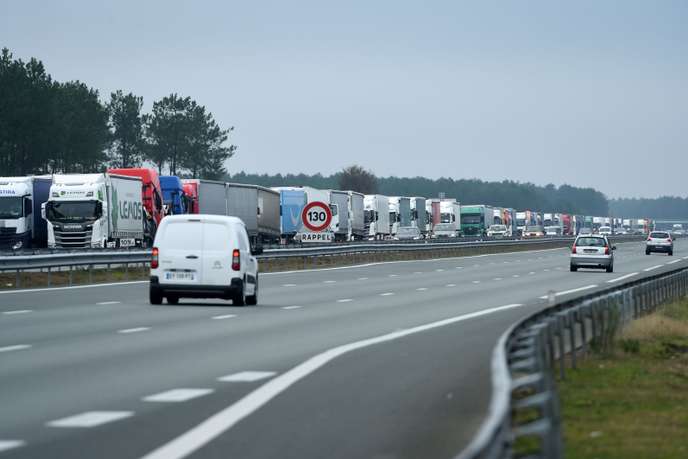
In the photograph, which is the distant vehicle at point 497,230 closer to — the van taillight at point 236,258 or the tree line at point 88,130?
the tree line at point 88,130

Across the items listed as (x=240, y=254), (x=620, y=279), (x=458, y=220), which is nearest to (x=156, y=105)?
(x=458, y=220)

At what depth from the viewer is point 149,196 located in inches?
2409

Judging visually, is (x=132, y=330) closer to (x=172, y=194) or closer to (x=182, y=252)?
(x=182, y=252)

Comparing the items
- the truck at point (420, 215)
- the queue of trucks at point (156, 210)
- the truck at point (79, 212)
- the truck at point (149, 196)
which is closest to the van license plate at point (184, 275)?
the queue of trucks at point (156, 210)

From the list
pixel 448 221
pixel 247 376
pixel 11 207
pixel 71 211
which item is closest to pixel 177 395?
pixel 247 376

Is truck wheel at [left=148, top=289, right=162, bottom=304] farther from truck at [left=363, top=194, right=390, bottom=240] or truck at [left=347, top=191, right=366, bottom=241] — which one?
truck at [left=363, top=194, right=390, bottom=240]

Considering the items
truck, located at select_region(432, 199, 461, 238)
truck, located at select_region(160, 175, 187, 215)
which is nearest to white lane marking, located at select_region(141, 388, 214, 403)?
truck, located at select_region(160, 175, 187, 215)

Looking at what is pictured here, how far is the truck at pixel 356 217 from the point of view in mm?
90125

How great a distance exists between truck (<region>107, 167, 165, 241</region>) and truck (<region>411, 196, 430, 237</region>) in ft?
144

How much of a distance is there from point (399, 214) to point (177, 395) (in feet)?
295

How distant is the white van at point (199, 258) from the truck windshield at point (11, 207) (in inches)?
1014

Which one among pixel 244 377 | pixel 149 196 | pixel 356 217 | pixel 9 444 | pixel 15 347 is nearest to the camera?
pixel 9 444

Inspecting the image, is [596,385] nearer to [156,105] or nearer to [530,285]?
[530,285]

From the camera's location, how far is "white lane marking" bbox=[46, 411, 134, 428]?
10727 millimetres
